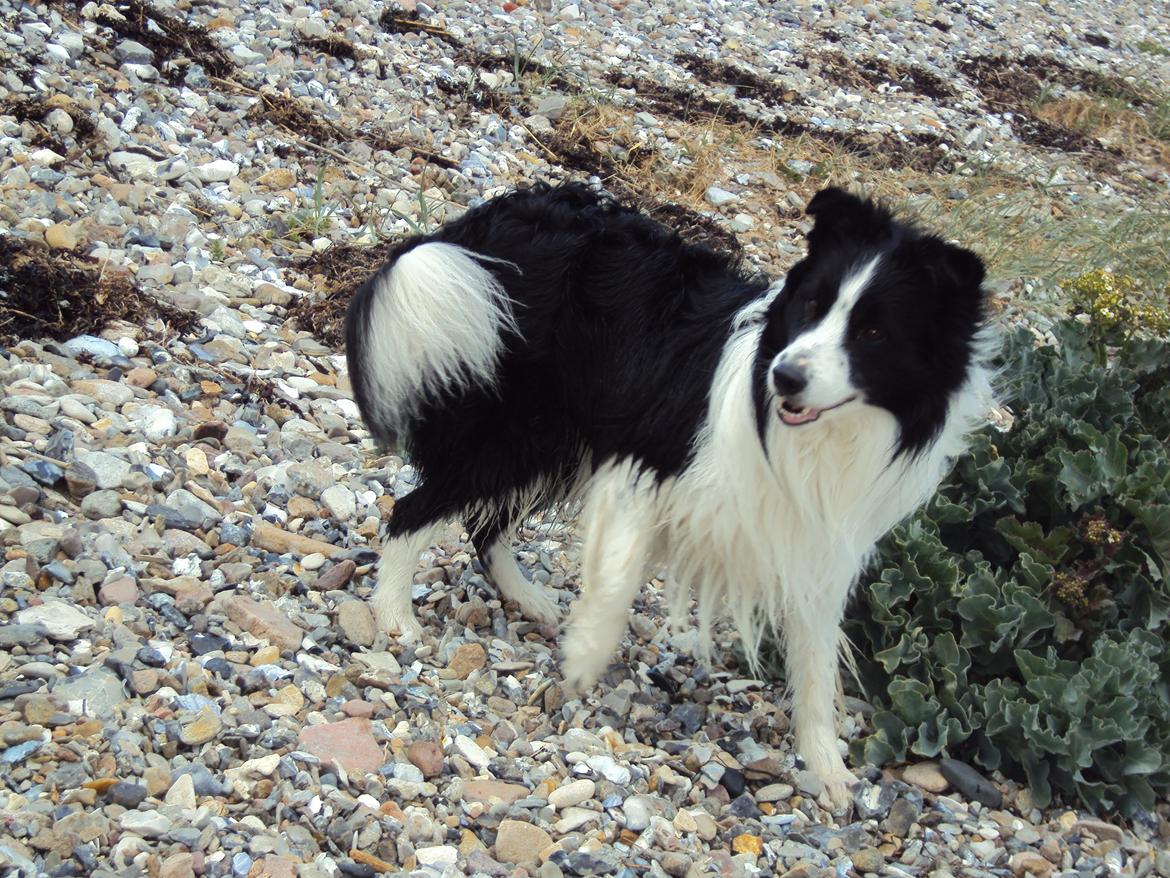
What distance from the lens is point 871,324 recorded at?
9.46ft

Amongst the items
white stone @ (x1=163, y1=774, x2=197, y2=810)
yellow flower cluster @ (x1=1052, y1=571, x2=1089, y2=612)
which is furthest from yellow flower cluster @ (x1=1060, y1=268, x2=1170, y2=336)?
white stone @ (x1=163, y1=774, x2=197, y2=810)

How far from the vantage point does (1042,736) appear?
3422 mm

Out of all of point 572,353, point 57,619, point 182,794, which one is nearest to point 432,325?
point 572,353

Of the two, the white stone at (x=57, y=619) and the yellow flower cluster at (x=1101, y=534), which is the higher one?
the yellow flower cluster at (x=1101, y=534)

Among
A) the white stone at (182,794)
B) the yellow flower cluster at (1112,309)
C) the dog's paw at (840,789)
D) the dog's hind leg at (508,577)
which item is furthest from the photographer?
the yellow flower cluster at (1112,309)

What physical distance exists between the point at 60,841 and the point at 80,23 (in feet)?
16.6

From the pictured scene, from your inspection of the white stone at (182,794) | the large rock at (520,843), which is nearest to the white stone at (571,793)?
the large rock at (520,843)

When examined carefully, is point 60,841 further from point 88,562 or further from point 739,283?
point 739,283

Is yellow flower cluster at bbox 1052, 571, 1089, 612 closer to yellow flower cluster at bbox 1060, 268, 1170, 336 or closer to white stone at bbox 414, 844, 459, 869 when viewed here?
yellow flower cluster at bbox 1060, 268, 1170, 336

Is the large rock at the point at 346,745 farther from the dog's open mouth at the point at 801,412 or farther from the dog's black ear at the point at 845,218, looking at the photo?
the dog's black ear at the point at 845,218

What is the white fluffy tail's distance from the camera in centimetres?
354

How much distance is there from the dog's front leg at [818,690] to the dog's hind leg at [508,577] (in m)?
0.85

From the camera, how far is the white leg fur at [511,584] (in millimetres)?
4012

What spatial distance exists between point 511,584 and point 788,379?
1544mm
